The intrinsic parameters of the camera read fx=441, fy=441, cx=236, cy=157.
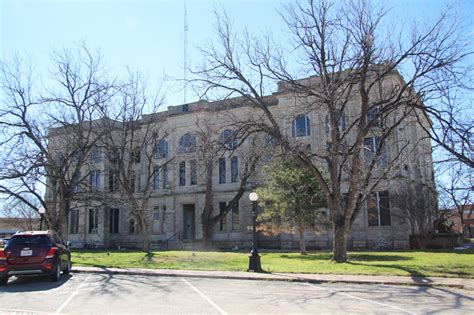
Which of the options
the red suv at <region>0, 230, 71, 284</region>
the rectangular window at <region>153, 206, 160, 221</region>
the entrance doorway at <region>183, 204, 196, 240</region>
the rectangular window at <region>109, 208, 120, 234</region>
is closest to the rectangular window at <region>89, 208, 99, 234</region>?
the rectangular window at <region>109, 208, 120, 234</region>

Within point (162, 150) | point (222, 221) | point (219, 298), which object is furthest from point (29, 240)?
point (162, 150)

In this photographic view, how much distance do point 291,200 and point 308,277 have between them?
451 inches

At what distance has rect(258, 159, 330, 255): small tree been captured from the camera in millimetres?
26609

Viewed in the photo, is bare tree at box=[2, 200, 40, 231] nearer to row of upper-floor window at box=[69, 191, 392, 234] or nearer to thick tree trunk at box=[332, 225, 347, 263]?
row of upper-floor window at box=[69, 191, 392, 234]

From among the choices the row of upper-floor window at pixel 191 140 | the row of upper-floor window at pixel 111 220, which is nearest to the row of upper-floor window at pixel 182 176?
the row of upper-floor window at pixel 191 140

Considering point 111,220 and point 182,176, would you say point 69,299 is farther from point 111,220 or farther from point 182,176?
point 111,220

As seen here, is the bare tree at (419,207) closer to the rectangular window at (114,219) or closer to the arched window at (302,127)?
the arched window at (302,127)

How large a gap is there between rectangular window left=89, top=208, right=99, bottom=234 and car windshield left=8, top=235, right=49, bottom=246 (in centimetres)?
3569

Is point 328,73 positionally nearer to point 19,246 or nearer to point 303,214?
point 303,214

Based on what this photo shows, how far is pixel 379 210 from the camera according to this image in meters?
35.2

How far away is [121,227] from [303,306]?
4112cm

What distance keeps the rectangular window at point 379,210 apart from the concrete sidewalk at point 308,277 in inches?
815

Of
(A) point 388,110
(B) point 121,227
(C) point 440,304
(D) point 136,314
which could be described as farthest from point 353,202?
(B) point 121,227

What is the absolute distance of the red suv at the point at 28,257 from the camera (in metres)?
13.9
